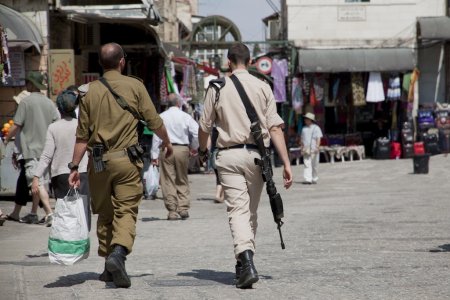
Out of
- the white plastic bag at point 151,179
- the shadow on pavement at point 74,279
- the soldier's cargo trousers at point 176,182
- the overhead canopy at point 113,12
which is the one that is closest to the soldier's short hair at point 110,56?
the shadow on pavement at point 74,279

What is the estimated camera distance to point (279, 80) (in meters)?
31.8

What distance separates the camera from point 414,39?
33281 mm

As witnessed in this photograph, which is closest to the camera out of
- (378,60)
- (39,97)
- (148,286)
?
(148,286)

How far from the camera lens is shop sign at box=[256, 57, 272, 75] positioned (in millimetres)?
31500

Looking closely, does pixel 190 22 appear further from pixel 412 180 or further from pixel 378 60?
pixel 412 180

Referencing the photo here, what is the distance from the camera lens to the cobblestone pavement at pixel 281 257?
7676 mm

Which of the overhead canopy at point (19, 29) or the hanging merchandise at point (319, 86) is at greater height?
the overhead canopy at point (19, 29)

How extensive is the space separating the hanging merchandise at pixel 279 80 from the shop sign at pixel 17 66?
567 inches

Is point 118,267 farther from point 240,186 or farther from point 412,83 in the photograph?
point 412,83

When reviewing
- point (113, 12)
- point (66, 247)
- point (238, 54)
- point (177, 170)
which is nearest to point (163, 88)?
point (113, 12)

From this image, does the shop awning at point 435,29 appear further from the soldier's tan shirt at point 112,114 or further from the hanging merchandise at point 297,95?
the soldier's tan shirt at point 112,114

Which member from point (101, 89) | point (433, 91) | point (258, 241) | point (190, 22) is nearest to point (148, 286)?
point (101, 89)

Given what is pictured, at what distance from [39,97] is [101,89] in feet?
18.3

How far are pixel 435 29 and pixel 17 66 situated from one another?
57.4 ft
